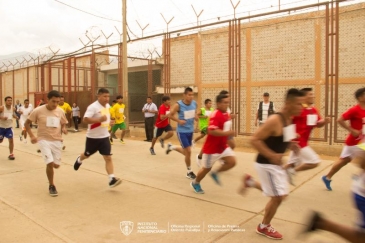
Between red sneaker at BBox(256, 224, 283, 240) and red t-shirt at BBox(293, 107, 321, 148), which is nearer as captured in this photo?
red sneaker at BBox(256, 224, 283, 240)

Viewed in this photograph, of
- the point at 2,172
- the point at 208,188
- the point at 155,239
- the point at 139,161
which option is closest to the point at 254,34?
the point at 139,161

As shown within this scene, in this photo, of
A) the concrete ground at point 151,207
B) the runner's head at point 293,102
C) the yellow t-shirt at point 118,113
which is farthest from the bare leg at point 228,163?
the yellow t-shirt at point 118,113

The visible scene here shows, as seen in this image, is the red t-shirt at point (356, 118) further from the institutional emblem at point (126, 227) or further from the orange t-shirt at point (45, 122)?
the orange t-shirt at point (45, 122)

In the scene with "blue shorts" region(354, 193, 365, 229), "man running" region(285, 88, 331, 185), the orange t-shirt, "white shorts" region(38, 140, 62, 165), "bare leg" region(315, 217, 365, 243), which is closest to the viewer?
"bare leg" region(315, 217, 365, 243)

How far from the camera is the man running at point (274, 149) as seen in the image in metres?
3.37

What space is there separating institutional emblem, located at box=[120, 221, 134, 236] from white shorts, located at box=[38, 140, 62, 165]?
196 centimetres

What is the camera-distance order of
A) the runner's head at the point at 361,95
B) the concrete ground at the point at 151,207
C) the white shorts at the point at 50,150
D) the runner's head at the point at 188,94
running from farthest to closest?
1. the runner's head at the point at 188,94
2. the white shorts at the point at 50,150
3. the runner's head at the point at 361,95
4. the concrete ground at the point at 151,207

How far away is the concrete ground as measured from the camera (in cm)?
370

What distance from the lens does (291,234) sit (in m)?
3.66

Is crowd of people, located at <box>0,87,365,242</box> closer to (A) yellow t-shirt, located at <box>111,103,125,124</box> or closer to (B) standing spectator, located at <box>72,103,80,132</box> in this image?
(A) yellow t-shirt, located at <box>111,103,125,124</box>

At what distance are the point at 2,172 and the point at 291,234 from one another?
602 centimetres

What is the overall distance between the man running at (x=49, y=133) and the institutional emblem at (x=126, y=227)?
179 cm

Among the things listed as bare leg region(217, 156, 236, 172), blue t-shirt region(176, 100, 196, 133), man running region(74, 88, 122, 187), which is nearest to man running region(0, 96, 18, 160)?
man running region(74, 88, 122, 187)

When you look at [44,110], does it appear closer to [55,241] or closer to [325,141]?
[55,241]
